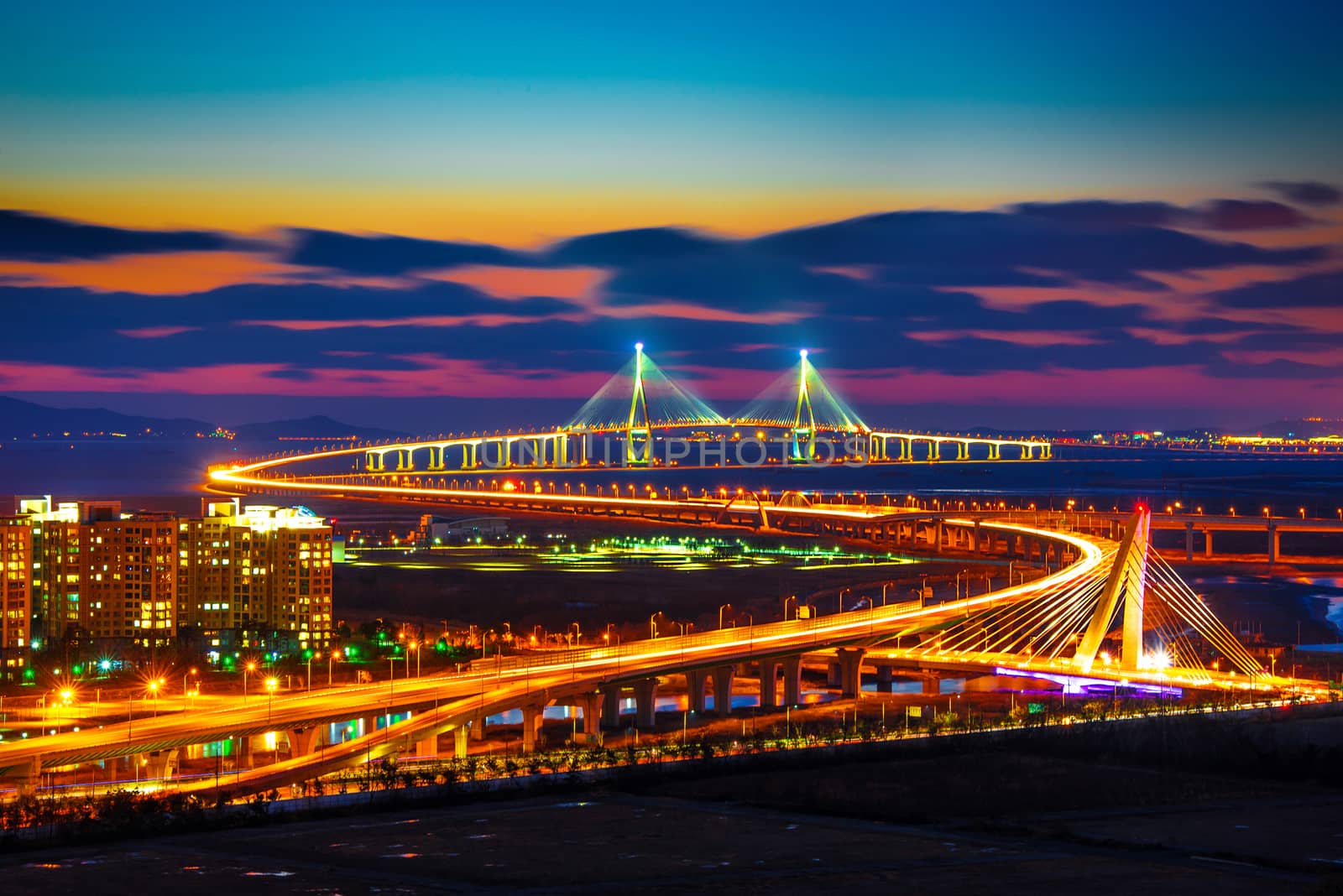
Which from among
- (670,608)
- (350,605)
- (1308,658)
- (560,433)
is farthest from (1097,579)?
(560,433)

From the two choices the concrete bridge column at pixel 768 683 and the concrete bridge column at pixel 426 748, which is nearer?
the concrete bridge column at pixel 426 748

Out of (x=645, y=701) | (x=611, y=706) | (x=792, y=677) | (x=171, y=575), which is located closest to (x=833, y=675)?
(x=792, y=677)

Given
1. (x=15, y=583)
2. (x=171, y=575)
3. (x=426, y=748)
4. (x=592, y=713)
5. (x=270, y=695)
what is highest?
(x=171, y=575)

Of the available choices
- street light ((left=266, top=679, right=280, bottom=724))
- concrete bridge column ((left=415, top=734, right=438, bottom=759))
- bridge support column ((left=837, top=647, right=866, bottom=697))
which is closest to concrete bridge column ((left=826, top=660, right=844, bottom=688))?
bridge support column ((left=837, top=647, right=866, bottom=697))

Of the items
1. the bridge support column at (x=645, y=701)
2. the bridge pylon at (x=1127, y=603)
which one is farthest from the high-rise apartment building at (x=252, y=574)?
the bridge pylon at (x=1127, y=603)

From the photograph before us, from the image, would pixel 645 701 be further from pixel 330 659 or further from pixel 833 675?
pixel 330 659

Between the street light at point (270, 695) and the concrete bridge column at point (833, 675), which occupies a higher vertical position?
the street light at point (270, 695)

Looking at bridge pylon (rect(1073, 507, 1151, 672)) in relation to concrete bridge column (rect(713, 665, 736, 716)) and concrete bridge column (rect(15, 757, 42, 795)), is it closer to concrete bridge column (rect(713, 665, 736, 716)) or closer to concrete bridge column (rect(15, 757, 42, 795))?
concrete bridge column (rect(713, 665, 736, 716))

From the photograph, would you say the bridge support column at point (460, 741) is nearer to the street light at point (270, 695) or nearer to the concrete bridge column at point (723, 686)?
the street light at point (270, 695)
